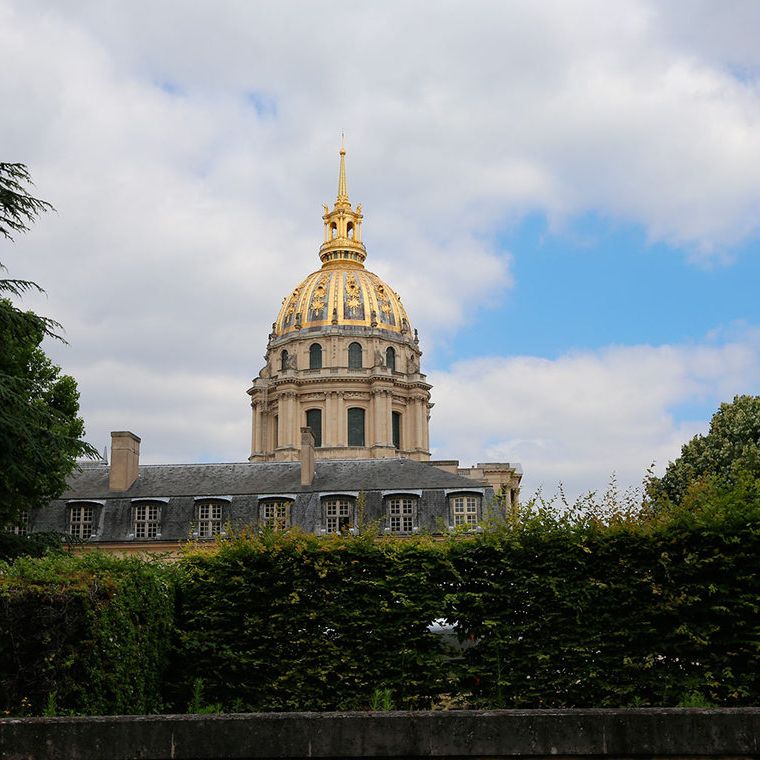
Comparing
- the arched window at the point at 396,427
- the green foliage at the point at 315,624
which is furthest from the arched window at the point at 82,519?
the arched window at the point at 396,427

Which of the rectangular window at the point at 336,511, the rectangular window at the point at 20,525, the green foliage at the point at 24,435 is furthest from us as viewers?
the rectangular window at the point at 336,511

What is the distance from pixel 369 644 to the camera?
47.5 feet

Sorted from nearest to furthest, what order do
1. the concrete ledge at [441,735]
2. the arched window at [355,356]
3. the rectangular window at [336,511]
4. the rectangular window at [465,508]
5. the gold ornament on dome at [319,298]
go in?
the concrete ledge at [441,735]
the rectangular window at [465,508]
the rectangular window at [336,511]
the arched window at [355,356]
the gold ornament on dome at [319,298]

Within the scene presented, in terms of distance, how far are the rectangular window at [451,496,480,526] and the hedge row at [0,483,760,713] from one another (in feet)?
116

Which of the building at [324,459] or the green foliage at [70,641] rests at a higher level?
the building at [324,459]

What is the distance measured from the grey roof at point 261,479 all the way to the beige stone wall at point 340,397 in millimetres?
40064

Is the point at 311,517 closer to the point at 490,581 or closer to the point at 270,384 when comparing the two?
the point at 490,581

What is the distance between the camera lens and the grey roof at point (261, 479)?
53031mm

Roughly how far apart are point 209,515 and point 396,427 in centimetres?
5213

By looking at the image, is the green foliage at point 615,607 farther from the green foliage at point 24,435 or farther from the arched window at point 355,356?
the arched window at point 355,356

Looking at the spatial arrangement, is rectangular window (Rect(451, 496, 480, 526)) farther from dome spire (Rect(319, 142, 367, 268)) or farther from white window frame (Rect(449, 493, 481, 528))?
dome spire (Rect(319, 142, 367, 268))

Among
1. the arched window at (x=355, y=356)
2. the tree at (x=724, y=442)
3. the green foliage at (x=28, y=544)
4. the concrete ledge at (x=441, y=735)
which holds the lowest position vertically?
the concrete ledge at (x=441, y=735)

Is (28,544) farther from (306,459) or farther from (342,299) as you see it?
(342,299)

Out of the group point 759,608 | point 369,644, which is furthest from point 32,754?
point 759,608
